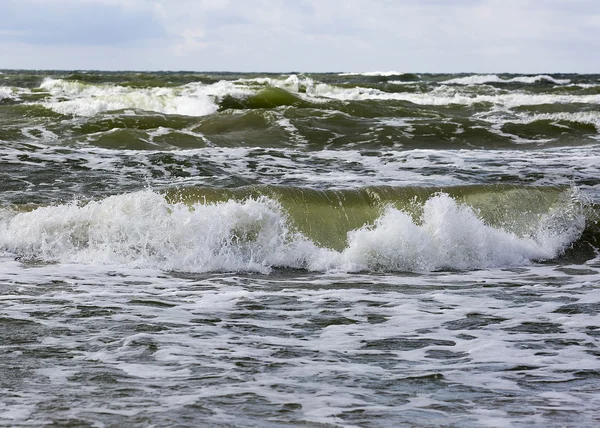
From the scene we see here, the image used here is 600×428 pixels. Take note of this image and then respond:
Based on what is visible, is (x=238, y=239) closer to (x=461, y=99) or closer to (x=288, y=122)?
(x=288, y=122)

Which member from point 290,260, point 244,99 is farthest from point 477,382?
point 244,99

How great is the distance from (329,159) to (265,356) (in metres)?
8.75

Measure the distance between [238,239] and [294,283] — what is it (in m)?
1.19

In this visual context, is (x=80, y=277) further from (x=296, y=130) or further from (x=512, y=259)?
(x=296, y=130)

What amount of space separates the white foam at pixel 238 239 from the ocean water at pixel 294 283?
21mm

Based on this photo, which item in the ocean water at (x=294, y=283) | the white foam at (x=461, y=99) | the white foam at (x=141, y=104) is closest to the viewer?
the ocean water at (x=294, y=283)

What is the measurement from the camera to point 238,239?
7.52 m

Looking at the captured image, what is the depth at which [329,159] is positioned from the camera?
513 inches

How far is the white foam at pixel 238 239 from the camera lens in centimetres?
720

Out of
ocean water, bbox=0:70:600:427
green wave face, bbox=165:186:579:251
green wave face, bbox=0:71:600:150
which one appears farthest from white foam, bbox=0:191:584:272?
green wave face, bbox=0:71:600:150

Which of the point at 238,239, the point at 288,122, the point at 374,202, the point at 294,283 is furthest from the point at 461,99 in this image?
the point at 294,283

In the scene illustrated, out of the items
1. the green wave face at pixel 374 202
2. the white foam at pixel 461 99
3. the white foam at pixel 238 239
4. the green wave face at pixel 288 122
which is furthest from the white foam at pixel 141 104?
the white foam at pixel 238 239

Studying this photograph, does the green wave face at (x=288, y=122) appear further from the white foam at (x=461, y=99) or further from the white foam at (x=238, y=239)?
the white foam at (x=238, y=239)

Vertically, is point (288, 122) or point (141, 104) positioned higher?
point (141, 104)
